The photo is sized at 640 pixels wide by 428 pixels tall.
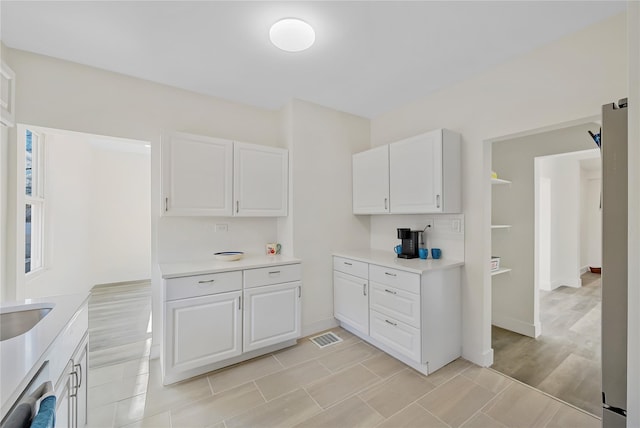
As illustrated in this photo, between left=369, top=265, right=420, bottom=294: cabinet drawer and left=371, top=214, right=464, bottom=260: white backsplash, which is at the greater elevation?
left=371, top=214, right=464, bottom=260: white backsplash

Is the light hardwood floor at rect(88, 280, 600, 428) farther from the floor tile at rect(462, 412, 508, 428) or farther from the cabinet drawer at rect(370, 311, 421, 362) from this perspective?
the cabinet drawer at rect(370, 311, 421, 362)

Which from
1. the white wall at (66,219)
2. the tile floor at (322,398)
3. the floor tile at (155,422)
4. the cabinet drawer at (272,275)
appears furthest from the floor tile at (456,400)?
→ the white wall at (66,219)

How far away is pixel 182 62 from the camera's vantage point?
7.28 feet

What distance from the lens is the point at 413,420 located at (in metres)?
1.72

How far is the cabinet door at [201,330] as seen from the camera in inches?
81.3

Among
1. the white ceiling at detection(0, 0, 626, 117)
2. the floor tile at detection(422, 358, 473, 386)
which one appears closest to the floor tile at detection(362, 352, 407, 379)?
the floor tile at detection(422, 358, 473, 386)

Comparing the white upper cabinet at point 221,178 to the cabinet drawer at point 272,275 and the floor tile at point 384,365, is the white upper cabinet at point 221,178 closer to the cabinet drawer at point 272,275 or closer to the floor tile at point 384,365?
the cabinet drawer at point 272,275

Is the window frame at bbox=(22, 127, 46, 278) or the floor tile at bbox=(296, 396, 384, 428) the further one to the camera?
the window frame at bbox=(22, 127, 46, 278)

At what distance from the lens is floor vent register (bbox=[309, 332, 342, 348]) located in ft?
9.03

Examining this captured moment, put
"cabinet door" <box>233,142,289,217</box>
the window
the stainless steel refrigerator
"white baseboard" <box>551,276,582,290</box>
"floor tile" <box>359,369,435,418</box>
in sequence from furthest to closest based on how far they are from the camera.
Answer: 1. "white baseboard" <box>551,276,582,290</box>
2. the window
3. "cabinet door" <box>233,142,289,217</box>
4. "floor tile" <box>359,369,435,418</box>
5. the stainless steel refrigerator

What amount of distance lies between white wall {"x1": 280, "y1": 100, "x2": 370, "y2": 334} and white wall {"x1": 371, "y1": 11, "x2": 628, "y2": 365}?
954 mm

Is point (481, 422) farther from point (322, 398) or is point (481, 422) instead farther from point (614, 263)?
point (614, 263)

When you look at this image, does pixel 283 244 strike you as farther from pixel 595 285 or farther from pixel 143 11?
pixel 595 285

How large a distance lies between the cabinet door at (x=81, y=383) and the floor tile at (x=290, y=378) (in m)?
1.07
